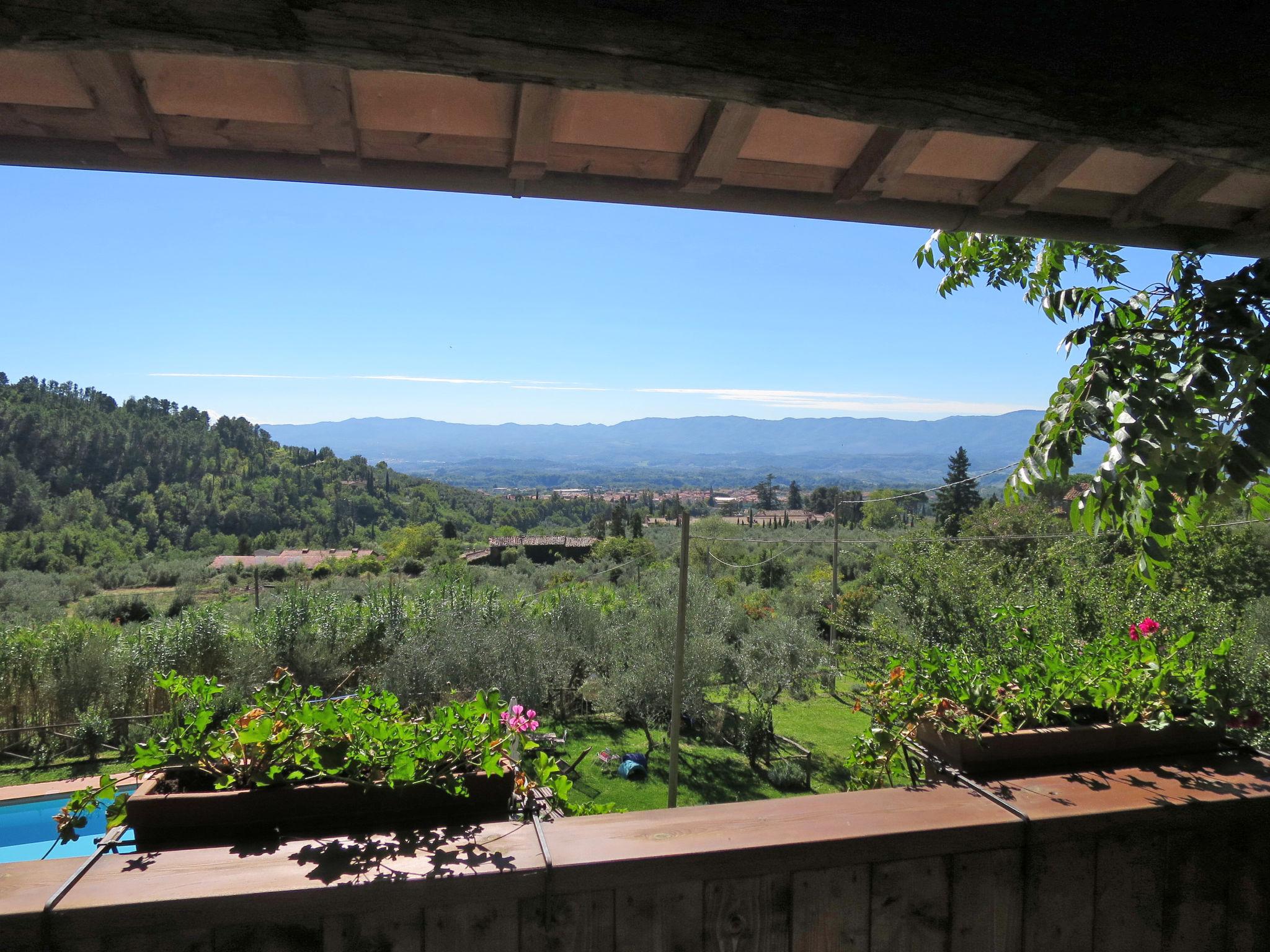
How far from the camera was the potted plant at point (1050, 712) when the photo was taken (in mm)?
1349

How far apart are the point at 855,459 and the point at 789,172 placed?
2807 inches

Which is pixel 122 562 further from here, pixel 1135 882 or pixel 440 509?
pixel 1135 882

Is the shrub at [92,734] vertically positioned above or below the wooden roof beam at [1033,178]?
below

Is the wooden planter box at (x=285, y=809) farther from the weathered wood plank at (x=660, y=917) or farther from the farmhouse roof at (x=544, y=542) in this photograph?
the farmhouse roof at (x=544, y=542)

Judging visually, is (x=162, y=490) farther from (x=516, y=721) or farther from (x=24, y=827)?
(x=516, y=721)

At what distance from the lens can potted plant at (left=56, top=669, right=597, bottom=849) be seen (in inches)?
40.7

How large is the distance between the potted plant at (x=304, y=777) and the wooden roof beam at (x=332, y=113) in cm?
80

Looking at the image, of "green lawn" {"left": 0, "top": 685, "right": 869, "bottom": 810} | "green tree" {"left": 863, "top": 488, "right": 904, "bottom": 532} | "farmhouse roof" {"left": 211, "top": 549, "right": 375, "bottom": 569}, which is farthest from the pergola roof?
"green tree" {"left": 863, "top": 488, "right": 904, "bottom": 532}

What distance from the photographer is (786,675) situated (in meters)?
12.5

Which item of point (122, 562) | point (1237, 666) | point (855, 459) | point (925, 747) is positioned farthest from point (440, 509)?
point (855, 459)

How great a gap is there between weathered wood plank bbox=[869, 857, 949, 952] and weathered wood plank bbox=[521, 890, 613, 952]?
15.2 inches

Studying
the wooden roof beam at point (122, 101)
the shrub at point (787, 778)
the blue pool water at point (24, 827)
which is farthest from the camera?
the shrub at point (787, 778)

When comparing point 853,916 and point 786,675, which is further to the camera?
point 786,675

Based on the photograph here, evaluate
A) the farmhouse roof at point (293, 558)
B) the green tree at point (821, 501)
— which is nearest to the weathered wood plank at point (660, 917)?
the farmhouse roof at point (293, 558)
